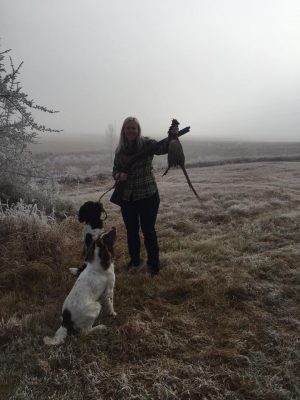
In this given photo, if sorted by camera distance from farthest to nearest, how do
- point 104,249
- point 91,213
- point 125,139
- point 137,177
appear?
point 137,177, point 125,139, point 91,213, point 104,249

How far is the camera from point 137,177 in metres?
6.02

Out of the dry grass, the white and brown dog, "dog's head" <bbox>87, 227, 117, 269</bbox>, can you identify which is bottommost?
the dry grass

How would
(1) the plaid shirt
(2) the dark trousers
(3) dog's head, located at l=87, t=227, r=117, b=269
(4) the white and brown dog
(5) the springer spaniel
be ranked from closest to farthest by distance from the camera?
(4) the white and brown dog, (3) dog's head, located at l=87, t=227, r=117, b=269, (5) the springer spaniel, (1) the plaid shirt, (2) the dark trousers

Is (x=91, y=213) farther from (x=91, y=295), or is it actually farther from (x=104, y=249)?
(x=91, y=295)

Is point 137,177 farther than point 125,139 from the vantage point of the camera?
Yes

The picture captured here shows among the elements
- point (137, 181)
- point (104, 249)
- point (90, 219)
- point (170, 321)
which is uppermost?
point (137, 181)

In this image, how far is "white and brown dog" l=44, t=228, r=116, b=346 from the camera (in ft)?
14.7

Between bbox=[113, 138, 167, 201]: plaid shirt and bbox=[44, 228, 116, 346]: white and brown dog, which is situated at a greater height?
bbox=[113, 138, 167, 201]: plaid shirt

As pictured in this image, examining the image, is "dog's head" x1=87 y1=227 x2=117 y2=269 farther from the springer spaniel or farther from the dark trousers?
the dark trousers

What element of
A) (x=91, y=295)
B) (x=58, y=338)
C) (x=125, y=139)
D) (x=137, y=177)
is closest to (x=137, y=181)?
(x=137, y=177)

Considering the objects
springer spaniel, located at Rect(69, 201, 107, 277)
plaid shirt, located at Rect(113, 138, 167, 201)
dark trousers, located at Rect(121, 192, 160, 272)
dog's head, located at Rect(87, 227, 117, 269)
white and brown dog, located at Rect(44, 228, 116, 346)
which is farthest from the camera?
dark trousers, located at Rect(121, 192, 160, 272)

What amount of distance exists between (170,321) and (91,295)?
100 centimetres

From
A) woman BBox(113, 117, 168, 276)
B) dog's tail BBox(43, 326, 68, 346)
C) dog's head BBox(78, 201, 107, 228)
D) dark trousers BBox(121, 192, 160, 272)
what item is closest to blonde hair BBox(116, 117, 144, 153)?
woman BBox(113, 117, 168, 276)

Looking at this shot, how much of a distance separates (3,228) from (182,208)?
5801 millimetres
